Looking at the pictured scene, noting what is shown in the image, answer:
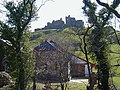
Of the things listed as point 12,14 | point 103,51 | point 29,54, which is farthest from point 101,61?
point 12,14

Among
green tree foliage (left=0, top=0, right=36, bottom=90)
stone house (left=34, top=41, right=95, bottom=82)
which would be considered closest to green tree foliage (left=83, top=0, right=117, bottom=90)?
stone house (left=34, top=41, right=95, bottom=82)

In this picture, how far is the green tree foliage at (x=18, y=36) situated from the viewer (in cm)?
3316

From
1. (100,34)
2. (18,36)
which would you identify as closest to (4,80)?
(18,36)

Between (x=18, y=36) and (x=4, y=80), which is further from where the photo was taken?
(x=4, y=80)

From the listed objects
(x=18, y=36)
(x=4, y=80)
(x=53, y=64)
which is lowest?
(x=4, y=80)

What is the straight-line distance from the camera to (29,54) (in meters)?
34.4

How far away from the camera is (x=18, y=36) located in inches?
1298

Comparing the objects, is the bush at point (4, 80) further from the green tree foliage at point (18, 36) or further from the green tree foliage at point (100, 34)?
the green tree foliage at point (100, 34)

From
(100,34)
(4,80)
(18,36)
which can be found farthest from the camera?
(4,80)

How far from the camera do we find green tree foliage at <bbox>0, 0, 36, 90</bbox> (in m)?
33.2

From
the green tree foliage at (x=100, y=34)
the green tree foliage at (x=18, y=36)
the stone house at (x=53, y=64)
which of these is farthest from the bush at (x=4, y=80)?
the green tree foliage at (x=100, y=34)

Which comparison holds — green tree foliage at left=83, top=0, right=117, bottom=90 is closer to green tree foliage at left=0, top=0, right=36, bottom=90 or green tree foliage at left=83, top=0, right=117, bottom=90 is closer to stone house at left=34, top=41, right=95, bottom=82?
stone house at left=34, top=41, right=95, bottom=82

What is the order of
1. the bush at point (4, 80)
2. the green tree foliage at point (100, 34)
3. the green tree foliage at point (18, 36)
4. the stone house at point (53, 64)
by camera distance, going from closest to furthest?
the green tree foliage at point (18, 36)
the green tree foliage at point (100, 34)
the stone house at point (53, 64)
the bush at point (4, 80)

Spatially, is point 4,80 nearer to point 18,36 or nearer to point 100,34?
point 18,36
